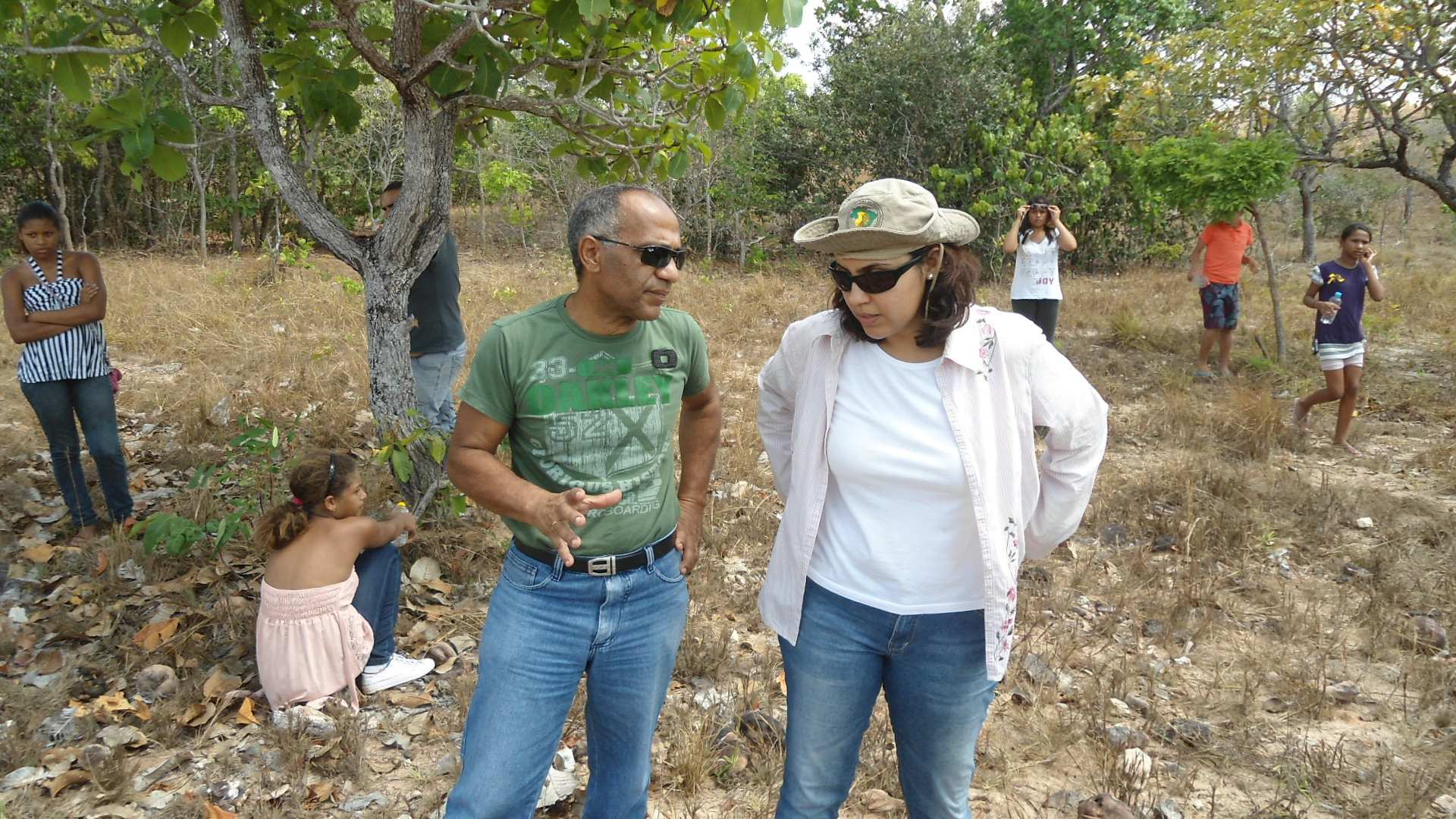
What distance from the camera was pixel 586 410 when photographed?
6.73 ft

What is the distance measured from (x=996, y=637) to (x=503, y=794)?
1141 millimetres

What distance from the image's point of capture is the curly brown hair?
3146 mm

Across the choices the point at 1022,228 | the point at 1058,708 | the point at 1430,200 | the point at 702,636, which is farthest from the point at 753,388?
the point at 1430,200

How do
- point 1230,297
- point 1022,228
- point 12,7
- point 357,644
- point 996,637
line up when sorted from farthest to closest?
point 1230,297 < point 1022,228 < point 357,644 < point 12,7 < point 996,637

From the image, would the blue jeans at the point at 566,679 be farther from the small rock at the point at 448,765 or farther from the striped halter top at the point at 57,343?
the striped halter top at the point at 57,343

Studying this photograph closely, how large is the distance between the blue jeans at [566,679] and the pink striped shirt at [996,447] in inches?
12.0

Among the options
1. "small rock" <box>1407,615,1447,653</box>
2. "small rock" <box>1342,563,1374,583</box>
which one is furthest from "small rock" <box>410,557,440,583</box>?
"small rock" <box>1342,563,1374,583</box>

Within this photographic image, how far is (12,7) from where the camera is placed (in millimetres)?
2902

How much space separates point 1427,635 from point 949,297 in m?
3.33

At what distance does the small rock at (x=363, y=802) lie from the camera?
2.73 m

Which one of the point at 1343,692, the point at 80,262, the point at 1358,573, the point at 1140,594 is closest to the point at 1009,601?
the point at 1343,692

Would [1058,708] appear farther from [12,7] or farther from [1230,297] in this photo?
[1230,297]

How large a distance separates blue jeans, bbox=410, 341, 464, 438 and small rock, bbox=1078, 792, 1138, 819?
3.76 m

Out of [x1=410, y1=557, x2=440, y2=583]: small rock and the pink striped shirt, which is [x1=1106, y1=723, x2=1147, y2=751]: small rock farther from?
[x1=410, y1=557, x2=440, y2=583]: small rock
